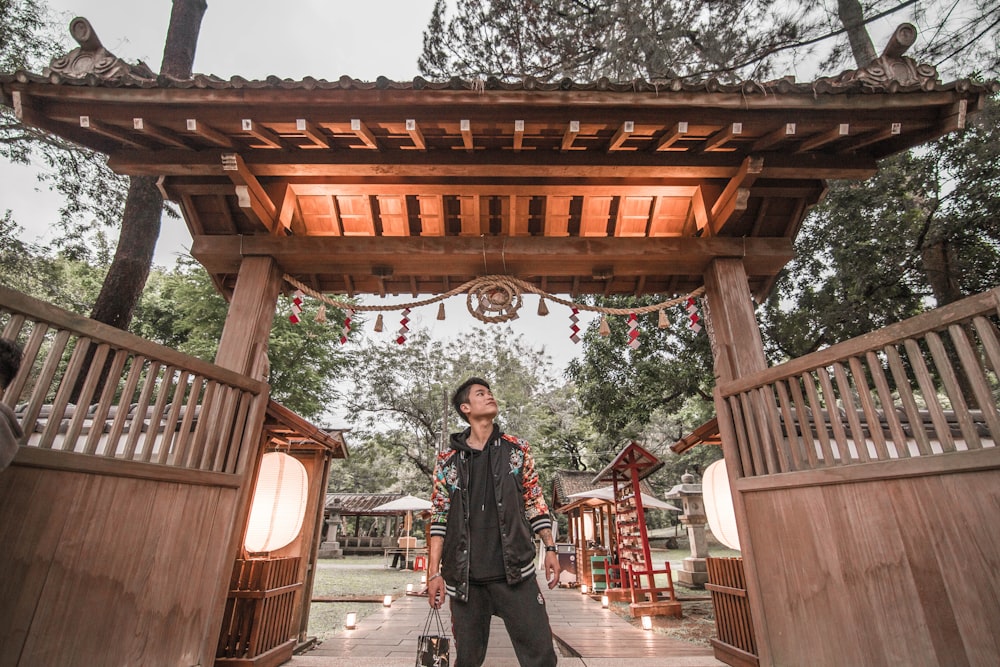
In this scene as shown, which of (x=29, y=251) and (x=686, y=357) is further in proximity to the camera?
(x=686, y=357)

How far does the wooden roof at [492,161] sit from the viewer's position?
11.7ft

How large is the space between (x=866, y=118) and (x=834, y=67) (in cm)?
602

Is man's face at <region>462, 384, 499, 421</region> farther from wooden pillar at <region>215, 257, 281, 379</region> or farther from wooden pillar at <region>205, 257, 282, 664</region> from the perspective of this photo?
wooden pillar at <region>215, 257, 281, 379</region>

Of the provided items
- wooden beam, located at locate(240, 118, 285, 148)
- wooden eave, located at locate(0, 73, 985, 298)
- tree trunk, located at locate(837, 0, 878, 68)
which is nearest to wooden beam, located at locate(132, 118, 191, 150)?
wooden eave, located at locate(0, 73, 985, 298)

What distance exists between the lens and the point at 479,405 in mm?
2711

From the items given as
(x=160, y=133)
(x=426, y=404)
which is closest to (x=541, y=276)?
(x=160, y=133)

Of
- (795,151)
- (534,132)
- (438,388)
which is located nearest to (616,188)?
(534,132)

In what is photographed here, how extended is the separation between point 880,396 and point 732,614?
2816 mm

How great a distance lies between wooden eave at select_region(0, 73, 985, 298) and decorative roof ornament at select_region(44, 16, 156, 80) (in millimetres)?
99

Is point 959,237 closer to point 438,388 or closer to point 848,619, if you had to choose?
point 848,619

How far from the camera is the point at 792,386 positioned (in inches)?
128

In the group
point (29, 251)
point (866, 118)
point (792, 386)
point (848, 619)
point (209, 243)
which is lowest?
point (848, 619)

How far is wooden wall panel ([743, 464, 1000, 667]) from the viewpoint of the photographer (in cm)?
223

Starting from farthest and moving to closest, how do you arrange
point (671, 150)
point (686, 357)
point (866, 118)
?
1. point (686, 357)
2. point (671, 150)
3. point (866, 118)
